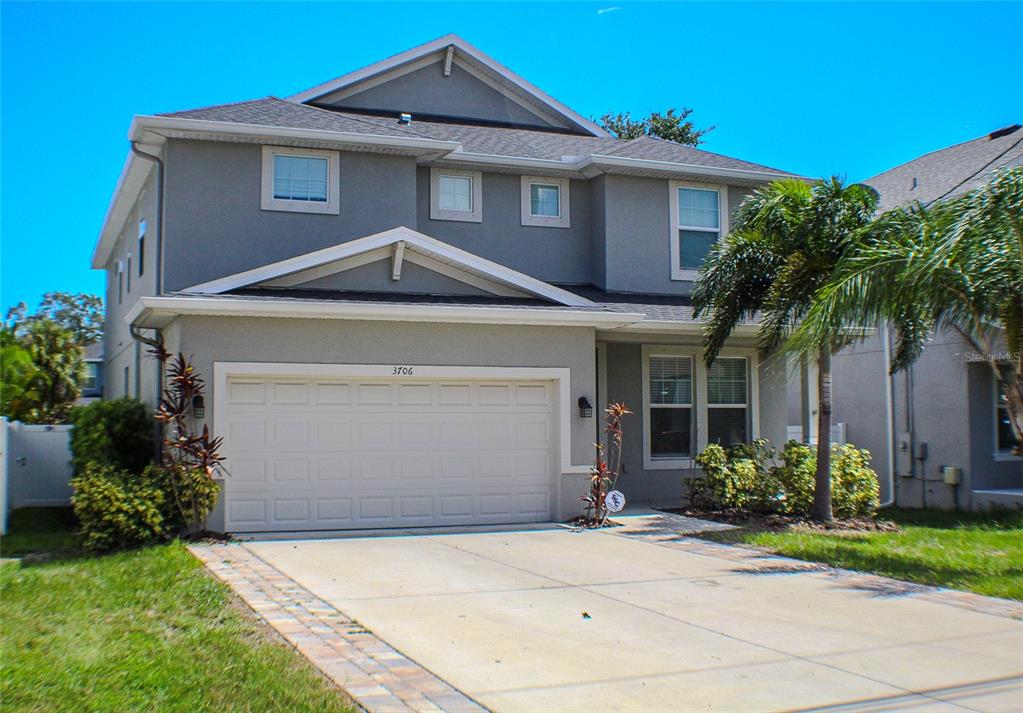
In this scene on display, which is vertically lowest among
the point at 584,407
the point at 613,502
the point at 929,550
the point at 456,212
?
the point at 929,550

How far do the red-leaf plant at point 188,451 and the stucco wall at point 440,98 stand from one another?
8284 millimetres

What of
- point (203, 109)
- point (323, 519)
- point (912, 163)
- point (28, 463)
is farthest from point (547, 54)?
point (28, 463)

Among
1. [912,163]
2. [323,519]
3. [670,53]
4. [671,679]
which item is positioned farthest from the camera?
[912,163]

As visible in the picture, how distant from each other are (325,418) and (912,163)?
16260mm

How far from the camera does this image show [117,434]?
1397 centimetres

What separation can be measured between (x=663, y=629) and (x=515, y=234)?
429 inches

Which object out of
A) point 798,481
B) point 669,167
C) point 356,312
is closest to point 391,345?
point 356,312

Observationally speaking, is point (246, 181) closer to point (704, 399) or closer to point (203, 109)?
point (203, 109)

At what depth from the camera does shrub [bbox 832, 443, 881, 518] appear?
15031 mm

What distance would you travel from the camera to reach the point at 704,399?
17594 mm

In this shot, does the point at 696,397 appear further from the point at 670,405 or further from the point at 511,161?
the point at 511,161

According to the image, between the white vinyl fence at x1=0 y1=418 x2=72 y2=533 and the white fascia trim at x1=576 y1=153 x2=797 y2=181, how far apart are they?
33.1 feet

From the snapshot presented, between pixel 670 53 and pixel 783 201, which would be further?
pixel 670 53

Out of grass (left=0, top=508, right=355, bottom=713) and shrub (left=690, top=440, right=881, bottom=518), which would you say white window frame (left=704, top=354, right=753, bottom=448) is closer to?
shrub (left=690, top=440, right=881, bottom=518)
